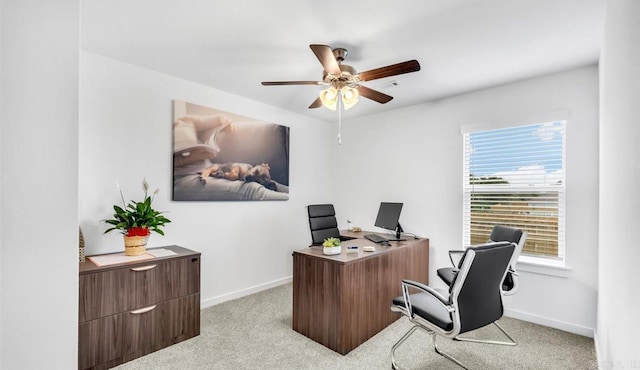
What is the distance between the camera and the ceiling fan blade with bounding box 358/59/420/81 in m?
2.08

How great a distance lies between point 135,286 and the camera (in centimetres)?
235

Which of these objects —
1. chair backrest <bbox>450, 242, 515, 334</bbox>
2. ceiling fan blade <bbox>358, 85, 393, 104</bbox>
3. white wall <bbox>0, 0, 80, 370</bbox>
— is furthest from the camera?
ceiling fan blade <bbox>358, 85, 393, 104</bbox>

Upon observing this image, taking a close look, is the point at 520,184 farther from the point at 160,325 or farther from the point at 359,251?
the point at 160,325

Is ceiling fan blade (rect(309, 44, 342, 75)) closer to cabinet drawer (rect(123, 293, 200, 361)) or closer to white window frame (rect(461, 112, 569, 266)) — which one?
white window frame (rect(461, 112, 569, 266))

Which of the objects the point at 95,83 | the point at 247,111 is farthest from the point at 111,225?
the point at 247,111

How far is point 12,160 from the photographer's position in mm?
916

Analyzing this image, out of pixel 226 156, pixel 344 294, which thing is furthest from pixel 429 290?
pixel 226 156

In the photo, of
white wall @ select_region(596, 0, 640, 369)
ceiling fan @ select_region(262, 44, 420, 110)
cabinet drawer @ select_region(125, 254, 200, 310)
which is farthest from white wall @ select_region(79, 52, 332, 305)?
white wall @ select_region(596, 0, 640, 369)

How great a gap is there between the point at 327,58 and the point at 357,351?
2291 mm

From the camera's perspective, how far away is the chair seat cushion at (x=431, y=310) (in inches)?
77.2

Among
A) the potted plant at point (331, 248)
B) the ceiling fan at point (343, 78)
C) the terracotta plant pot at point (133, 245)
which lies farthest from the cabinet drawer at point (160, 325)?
the ceiling fan at point (343, 78)

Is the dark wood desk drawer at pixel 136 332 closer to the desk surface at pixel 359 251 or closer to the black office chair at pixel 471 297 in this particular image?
the desk surface at pixel 359 251

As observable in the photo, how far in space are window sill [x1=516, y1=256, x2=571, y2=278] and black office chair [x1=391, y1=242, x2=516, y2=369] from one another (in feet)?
4.00

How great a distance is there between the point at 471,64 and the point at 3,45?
305 centimetres
